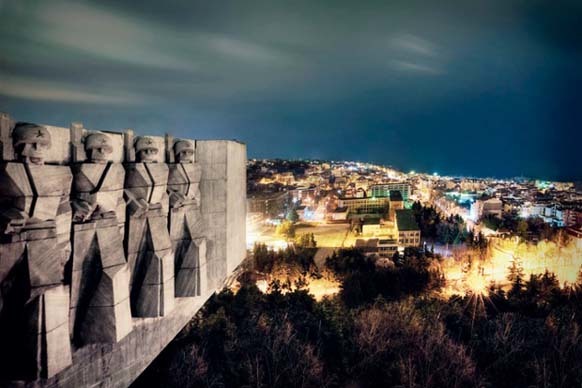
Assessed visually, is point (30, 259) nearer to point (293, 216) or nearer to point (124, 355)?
point (124, 355)

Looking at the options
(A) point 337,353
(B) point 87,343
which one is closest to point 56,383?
(B) point 87,343

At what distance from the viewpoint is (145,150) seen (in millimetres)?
2682

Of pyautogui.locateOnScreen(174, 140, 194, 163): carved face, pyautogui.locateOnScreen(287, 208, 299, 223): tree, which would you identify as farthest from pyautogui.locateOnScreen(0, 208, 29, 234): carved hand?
pyautogui.locateOnScreen(287, 208, 299, 223): tree

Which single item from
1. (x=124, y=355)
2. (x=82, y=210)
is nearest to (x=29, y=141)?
(x=82, y=210)

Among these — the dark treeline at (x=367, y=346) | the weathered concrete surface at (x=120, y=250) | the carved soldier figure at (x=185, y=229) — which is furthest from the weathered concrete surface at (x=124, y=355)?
the dark treeline at (x=367, y=346)

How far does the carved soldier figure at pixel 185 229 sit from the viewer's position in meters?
3.05

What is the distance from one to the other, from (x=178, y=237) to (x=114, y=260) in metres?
0.82

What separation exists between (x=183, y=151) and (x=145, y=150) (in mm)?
471

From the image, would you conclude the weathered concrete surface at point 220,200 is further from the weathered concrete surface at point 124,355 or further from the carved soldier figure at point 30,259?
the carved soldier figure at point 30,259

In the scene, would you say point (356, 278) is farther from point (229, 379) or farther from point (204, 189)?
point (204, 189)

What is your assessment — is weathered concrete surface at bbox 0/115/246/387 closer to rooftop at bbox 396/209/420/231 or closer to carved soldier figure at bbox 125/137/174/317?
carved soldier figure at bbox 125/137/174/317

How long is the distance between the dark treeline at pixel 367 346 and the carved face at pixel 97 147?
15.0ft

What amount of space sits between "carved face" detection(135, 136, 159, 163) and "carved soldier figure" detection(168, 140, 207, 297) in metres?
0.34

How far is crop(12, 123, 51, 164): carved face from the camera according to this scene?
1.77 metres
